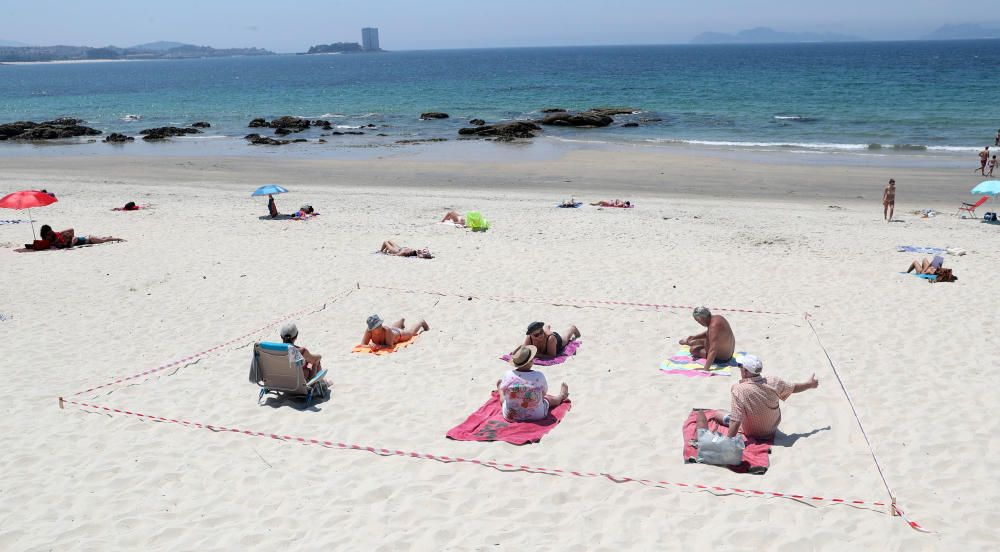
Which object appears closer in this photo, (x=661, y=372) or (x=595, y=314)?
(x=661, y=372)

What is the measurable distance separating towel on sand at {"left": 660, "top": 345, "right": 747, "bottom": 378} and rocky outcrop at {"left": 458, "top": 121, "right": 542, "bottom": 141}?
3272cm

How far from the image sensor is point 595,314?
10555mm

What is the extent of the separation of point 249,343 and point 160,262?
17.6 feet

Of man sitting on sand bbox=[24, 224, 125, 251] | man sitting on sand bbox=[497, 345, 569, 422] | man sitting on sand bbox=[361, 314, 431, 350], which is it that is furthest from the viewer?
man sitting on sand bbox=[24, 224, 125, 251]

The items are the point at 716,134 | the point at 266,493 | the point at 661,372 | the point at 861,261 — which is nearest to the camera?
the point at 266,493

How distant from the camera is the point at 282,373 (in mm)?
7668

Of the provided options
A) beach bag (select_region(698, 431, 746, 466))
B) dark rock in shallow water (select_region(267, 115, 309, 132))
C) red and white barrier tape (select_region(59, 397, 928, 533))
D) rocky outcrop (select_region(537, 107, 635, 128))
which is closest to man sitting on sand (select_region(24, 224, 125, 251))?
red and white barrier tape (select_region(59, 397, 928, 533))

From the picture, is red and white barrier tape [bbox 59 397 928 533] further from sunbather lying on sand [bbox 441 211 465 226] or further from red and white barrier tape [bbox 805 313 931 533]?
sunbather lying on sand [bbox 441 211 465 226]

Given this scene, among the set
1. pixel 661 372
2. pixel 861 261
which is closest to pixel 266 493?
pixel 661 372

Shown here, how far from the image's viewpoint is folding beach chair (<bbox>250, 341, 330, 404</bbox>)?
7.61m

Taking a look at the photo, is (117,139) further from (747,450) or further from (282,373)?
(747,450)

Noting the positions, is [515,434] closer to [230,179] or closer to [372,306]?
[372,306]

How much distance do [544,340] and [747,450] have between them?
2.91m

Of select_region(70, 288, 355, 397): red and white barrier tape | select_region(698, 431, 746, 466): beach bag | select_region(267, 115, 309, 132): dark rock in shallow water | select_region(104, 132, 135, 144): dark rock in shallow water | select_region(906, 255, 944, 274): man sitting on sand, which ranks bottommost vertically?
select_region(70, 288, 355, 397): red and white barrier tape
